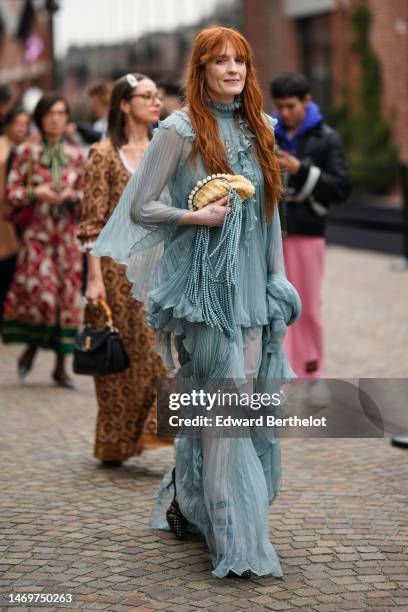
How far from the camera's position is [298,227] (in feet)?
27.4

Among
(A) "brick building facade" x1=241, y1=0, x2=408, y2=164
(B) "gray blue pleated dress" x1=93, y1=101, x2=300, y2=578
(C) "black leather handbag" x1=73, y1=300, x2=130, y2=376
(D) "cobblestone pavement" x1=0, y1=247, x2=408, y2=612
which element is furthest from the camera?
(A) "brick building facade" x1=241, y1=0, x2=408, y2=164

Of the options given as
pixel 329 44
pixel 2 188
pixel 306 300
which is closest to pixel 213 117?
pixel 306 300

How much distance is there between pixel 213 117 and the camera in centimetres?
503

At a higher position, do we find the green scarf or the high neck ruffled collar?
the high neck ruffled collar

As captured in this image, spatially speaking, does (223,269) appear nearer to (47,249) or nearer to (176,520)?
(176,520)

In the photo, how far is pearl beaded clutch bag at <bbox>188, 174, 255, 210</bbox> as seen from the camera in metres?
4.90

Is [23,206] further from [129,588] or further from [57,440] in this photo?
[129,588]

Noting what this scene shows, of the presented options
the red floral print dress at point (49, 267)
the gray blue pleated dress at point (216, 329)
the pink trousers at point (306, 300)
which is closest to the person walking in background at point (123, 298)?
the gray blue pleated dress at point (216, 329)

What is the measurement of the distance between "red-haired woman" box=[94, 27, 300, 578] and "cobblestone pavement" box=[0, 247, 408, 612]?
A: 0.70ft

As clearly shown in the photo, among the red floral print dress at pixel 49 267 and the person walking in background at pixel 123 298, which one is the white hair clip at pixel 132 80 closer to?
the person walking in background at pixel 123 298

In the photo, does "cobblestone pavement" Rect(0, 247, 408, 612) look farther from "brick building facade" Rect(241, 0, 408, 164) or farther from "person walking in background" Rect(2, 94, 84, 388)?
"brick building facade" Rect(241, 0, 408, 164)

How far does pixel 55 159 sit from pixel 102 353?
3.30 metres

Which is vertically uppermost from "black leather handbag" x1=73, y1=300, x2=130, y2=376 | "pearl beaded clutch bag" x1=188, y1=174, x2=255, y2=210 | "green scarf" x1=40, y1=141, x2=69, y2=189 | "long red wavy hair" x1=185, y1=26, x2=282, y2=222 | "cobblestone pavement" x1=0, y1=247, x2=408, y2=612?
"long red wavy hair" x1=185, y1=26, x2=282, y2=222

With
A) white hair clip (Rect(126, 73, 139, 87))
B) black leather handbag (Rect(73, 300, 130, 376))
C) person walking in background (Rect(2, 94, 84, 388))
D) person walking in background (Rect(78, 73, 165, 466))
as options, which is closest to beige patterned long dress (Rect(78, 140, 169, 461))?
person walking in background (Rect(78, 73, 165, 466))
